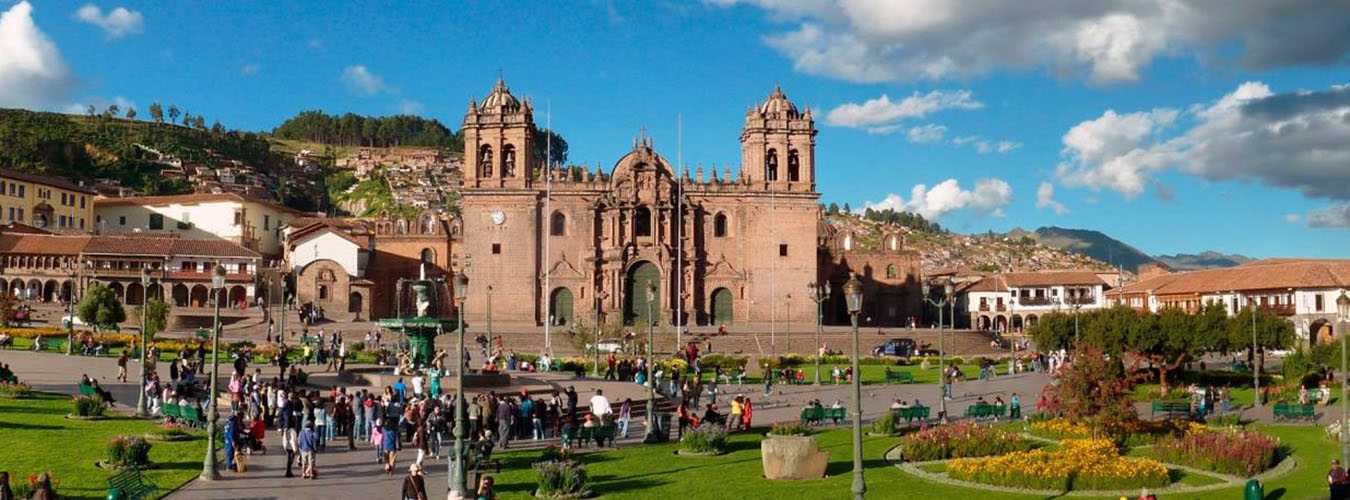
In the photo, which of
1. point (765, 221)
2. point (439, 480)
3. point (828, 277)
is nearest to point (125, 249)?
point (765, 221)

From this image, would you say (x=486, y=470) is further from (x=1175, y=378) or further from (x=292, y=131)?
(x=292, y=131)

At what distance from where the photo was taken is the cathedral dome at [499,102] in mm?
66500

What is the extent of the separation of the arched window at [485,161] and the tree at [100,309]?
78.0ft

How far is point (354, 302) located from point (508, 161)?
41.6 feet

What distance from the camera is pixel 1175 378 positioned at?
43.4 metres

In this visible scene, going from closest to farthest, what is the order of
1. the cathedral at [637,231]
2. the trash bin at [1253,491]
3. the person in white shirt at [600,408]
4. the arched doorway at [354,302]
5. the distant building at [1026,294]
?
1. the trash bin at [1253,491]
2. the person in white shirt at [600,408]
3. the cathedral at [637,231]
4. the arched doorway at [354,302]
5. the distant building at [1026,294]

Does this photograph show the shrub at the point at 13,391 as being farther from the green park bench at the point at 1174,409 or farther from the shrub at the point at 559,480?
the green park bench at the point at 1174,409

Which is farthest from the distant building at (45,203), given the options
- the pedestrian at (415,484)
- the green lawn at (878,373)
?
the pedestrian at (415,484)

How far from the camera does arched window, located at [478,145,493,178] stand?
6625cm

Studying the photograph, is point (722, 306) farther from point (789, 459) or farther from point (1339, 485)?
point (1339, 485)

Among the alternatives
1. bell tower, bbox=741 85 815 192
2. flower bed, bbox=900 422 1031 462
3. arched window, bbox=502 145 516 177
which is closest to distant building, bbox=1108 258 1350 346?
bell tower, bbox=741 85 815 192

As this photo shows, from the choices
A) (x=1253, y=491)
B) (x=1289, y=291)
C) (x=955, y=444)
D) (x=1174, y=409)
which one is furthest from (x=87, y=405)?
(x=1289, y=291)

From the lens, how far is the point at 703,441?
74.5 feet

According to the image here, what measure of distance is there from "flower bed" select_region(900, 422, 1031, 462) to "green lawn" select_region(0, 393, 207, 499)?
43.6 ft
